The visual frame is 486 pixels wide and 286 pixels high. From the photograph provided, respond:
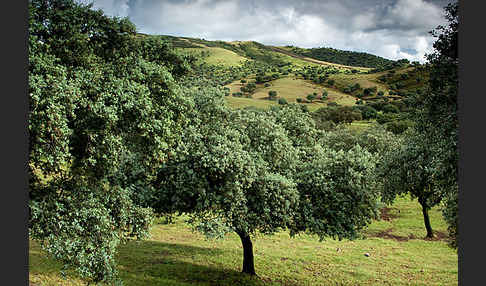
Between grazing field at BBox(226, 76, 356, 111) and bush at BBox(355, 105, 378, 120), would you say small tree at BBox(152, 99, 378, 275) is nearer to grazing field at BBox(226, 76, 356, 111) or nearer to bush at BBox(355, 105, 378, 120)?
bush at BBox(355, 105, 378, 120)

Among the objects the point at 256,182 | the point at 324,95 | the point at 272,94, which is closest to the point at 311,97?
the point at 324,95

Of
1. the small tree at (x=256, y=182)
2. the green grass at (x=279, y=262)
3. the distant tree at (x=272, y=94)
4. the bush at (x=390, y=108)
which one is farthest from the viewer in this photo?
the distant tree at (x=272, y=94)

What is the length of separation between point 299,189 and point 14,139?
14.0 m

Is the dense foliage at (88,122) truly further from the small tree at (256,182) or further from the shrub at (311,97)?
the shrub at (311,97)

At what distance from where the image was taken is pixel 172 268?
22.4m

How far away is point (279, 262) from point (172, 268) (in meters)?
8.49

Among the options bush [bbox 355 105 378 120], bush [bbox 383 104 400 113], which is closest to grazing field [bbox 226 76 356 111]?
bush [bbox 355 105 378 120]

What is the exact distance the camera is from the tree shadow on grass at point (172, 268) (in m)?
20.0

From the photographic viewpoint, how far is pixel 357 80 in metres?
164

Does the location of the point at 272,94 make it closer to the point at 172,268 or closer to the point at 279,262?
the point at 279,262

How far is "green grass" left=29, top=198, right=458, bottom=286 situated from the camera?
20.5 metres

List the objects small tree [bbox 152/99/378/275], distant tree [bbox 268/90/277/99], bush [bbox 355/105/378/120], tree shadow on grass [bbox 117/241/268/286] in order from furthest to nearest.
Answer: distant tree [bbox 268/90/277/99] → bush [bbox 355/105/378/120] → tree shadow on grass [bbox 117/241/268/286] → small tree [bbox 152/99/378/275]

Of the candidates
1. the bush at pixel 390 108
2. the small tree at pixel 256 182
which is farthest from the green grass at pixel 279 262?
the bush at pixel 390 108

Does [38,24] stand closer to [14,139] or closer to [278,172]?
[14,139]
